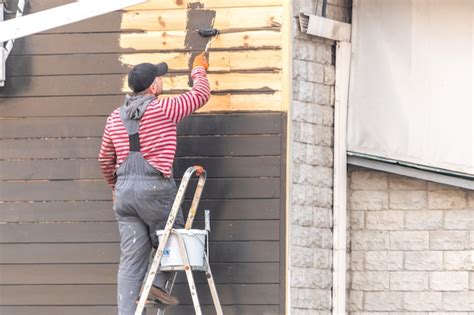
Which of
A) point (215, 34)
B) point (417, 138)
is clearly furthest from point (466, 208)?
point (215, 34)

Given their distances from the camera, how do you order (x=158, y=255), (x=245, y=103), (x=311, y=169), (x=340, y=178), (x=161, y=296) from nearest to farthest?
(x=158, y=255)
(x=161, y=296)
(x=245, y=103)
(x=311, y=169)
(x=340, y=178)

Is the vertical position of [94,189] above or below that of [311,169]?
below

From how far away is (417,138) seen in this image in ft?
26.8

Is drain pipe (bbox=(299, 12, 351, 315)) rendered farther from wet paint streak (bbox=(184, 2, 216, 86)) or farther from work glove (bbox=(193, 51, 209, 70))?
work glove (bbox=(193, 51, 209, 70))

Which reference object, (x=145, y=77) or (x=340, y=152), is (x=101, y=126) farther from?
(x=340, y=152)

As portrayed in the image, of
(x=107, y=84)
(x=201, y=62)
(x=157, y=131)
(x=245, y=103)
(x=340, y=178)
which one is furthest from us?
(x=340, y=178)

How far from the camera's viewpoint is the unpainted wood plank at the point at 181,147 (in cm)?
761

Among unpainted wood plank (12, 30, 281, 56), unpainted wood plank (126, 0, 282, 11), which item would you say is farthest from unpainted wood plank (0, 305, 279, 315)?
unpainted wood plank (126, 0, 282, 11)

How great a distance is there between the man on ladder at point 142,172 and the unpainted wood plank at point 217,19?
62cm

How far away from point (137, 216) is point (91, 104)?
1079 mm

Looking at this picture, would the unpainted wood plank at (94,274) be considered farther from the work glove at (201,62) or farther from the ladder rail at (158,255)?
the work glove at (201,62)

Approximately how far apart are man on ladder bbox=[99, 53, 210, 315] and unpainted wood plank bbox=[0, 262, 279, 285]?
491mm

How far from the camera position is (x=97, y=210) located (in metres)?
7.81

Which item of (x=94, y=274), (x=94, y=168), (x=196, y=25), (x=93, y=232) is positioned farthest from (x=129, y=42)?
(x=94, y=274)
